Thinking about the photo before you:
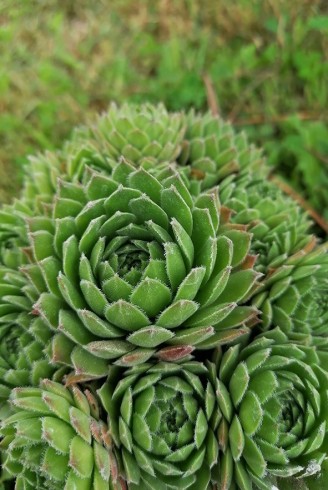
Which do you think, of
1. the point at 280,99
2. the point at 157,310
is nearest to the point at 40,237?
the point at 157,310

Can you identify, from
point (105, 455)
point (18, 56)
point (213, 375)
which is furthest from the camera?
point (18, 56)

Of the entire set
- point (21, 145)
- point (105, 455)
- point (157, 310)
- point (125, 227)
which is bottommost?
point (105, 455)

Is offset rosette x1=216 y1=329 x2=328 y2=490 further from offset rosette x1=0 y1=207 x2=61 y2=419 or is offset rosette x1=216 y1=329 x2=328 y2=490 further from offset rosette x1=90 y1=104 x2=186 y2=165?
offset rosette x1=90 y1=104 x2=186 y2=165

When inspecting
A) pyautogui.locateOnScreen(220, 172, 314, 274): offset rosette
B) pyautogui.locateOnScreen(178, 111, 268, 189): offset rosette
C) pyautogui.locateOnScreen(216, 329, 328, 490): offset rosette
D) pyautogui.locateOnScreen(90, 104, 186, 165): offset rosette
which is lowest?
pyautogui.locateOnScreen(216, 329, 328, 490): offset rosette

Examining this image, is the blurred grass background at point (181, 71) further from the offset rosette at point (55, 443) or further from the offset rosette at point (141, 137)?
the offset rosette at point (55, 443)

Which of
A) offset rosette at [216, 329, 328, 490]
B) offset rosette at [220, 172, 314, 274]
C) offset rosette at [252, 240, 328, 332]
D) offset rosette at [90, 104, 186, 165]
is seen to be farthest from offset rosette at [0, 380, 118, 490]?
offset rosette at [90, 104, 186, 165]

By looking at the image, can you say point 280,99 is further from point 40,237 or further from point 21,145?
point 40,237

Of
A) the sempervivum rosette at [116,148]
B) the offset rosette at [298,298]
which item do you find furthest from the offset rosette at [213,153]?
the offset rosette at [298,298]

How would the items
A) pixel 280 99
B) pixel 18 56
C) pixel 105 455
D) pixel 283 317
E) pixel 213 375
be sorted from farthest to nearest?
pixel 18 56 < pixel 280 99 < pixel 283 317 < pixel 213 375 < pixel 105 455
